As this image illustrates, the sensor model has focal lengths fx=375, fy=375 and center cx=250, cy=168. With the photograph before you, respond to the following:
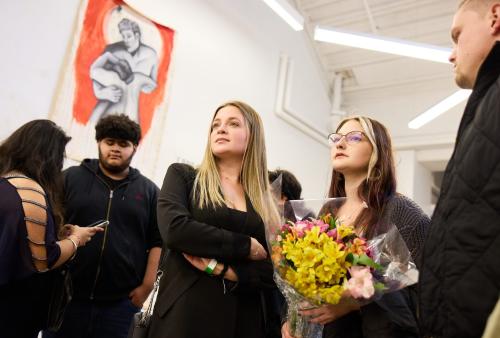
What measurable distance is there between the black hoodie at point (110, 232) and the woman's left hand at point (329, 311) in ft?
3.88

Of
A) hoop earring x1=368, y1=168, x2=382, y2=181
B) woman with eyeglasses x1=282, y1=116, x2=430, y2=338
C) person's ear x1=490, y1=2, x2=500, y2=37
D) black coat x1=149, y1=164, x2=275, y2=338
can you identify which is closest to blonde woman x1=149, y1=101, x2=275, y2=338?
black coat x1=149, y1=164, x2=275, y2=338

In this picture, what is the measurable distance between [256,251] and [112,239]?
955 millimetres

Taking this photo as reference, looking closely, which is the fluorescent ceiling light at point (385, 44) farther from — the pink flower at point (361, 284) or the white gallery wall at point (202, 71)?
the pink flower at point (361, 284)

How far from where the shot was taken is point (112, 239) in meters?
1.96

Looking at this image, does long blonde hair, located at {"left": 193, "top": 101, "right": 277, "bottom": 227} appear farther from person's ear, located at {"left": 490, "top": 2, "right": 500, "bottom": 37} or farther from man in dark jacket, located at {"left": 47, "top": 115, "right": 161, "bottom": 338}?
person's ear, located at {"left": 490, "top": 2, "right": 500, "bottom": 37}

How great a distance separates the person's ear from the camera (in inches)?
36.5

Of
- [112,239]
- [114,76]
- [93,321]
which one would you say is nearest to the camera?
[93,321]

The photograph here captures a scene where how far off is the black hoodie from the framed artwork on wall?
3.02 ft

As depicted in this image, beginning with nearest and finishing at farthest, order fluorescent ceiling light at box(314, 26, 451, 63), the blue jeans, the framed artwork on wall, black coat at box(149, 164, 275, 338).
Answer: black coat at box(149, 164, 275, 338) → the blue jeans → the framed artwork on wall → fluorescent ceiling light at box(314, 26, 451, 63)

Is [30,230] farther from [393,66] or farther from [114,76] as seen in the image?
[393,66]

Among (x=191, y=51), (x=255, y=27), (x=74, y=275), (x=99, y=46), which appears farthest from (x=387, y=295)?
(x=255, y=27)

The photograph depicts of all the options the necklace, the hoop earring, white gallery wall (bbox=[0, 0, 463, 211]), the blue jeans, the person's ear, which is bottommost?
the blue jeans

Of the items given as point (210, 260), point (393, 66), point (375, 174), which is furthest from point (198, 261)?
point (393, 66)

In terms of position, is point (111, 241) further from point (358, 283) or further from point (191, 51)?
point (191, 51)
